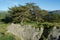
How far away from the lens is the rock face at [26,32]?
49.4ft

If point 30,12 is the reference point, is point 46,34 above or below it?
below

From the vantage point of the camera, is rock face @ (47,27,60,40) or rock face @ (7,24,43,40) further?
rock face @ (47,27,60,40)

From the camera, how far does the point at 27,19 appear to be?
26.4 metres

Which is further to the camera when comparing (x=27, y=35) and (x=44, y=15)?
(x=44, y=15)

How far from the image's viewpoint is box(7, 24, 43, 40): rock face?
1507 centimetres

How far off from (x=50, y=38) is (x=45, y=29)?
79.4 inches

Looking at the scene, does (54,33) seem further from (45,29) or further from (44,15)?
(44,15)

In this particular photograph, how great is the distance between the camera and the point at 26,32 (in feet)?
52.8

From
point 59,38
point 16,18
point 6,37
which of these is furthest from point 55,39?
point 16,18

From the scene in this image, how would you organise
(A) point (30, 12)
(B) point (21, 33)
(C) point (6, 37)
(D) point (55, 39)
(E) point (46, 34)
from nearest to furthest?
(C) point (6, 37) < (B) point (21, 33) < (D) point (55, 39) < (E) point (46, 34) < (A) point (30, 12)

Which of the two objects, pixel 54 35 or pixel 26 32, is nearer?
pixel 26 32

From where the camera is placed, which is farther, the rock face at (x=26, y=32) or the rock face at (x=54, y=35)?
the rock face at (x=54, y=35)

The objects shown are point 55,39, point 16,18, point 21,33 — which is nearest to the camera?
point 21,33

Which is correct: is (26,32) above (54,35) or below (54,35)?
above
